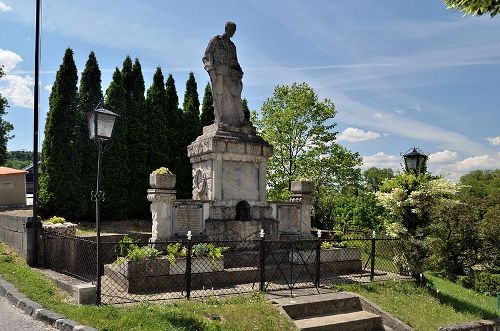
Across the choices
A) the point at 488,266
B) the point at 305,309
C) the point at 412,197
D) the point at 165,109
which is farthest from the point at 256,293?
the point at 165,109

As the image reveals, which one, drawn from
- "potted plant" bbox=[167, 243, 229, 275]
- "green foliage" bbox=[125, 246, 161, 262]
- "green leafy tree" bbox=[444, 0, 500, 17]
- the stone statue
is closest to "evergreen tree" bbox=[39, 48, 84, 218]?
the stone statue

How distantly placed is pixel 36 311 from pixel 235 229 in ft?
18.7

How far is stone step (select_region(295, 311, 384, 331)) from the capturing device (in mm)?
7914

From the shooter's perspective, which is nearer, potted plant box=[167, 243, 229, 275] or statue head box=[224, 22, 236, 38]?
potted plant box=[167, 243, 229, 275]

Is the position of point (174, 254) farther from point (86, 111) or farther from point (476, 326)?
point (86, 111)

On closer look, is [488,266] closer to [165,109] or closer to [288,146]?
[288,146]

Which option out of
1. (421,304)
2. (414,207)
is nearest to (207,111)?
(414,207)

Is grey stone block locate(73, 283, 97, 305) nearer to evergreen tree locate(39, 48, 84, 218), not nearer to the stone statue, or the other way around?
the stone statue

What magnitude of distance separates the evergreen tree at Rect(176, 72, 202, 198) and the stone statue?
42.0ft

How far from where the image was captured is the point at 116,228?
2130 cm

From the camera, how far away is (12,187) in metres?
22.4

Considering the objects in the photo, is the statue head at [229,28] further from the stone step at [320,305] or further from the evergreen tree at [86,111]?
the evergreen tree at [86,111]

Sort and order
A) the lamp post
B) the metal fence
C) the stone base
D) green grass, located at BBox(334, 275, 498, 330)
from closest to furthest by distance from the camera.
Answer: the lamp post → the metal fence → green grass, located at BBox(334, 275, 498, 330) → the stone base

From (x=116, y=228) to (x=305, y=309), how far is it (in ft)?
49.6
